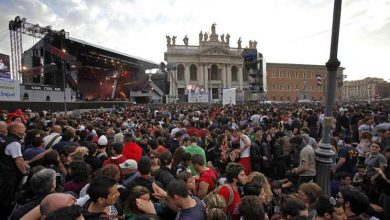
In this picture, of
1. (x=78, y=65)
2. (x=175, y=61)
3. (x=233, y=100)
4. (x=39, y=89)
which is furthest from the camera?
(x=175, y=61)

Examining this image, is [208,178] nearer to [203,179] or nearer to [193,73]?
[203,179]

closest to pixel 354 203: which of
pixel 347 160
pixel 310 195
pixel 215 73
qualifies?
pixel 310 195

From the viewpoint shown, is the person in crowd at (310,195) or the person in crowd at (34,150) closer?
the person in crowd at (310,195)

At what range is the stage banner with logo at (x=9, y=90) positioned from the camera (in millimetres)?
16141

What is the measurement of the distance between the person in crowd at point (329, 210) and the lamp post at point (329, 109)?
1678mm

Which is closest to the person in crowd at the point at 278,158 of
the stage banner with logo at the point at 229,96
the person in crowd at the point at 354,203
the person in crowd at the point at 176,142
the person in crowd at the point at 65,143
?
the person in crowd at the point at 176,142

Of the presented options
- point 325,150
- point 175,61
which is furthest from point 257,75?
point 175,61

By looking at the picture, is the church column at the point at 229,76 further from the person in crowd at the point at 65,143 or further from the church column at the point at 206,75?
the person in crowd at the point at 65,143

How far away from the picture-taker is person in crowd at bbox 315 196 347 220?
2.80 m

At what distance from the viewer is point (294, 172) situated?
5469 mm

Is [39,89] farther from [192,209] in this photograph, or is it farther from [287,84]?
[287,84]

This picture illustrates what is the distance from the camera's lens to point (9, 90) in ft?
54.4

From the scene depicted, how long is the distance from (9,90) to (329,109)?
18.2 meters

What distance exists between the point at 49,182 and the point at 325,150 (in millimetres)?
4000
